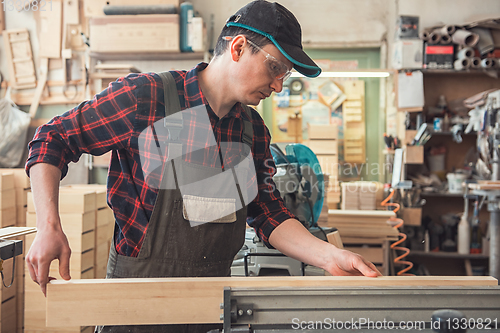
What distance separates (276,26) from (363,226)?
2289 millimetres

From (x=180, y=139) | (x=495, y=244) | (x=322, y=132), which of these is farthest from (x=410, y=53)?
(x=180, y=139)

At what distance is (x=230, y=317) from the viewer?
87 cm

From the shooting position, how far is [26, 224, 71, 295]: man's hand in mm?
903

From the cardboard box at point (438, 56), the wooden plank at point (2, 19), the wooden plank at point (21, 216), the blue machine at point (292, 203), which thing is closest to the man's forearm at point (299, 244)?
the blue machine at point (292, 203)

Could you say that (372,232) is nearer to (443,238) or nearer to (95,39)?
(443,238)

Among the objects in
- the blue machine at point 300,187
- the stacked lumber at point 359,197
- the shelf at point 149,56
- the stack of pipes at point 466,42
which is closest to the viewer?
the blue machine at point 300,187

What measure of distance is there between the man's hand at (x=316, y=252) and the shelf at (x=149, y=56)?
3334 millimetres

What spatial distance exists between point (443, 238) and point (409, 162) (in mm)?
931

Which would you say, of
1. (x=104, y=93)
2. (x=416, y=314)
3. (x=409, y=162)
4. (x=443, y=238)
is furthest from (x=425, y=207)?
(x=104, y=93)

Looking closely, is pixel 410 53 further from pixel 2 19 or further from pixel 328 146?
pixel 2 19

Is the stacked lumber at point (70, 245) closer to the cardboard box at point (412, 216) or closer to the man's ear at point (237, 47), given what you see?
the man's ear at point (237, 47)

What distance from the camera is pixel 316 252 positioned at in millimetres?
1225

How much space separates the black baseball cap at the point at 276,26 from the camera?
112 centimetres

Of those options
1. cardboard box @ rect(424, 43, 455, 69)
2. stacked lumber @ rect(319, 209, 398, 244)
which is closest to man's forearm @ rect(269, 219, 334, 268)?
stacked lumber @ rect(319, 209, 398, 244)
